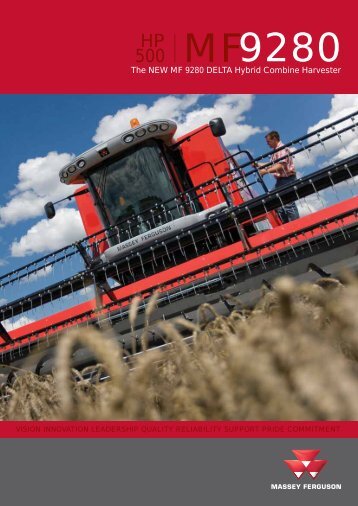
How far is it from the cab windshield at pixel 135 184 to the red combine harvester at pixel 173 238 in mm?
11

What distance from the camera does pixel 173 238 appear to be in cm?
348

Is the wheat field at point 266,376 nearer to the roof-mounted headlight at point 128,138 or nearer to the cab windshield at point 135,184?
the cab windshield at point 135,184

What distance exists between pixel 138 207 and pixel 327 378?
4191mm

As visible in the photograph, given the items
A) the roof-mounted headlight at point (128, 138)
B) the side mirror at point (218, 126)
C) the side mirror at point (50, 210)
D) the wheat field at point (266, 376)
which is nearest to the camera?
the wheat field at point (266, 376)
